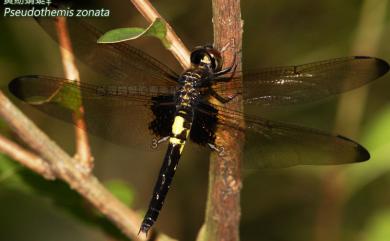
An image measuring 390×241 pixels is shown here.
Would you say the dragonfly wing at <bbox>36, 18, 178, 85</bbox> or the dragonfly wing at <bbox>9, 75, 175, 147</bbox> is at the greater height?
the dragonfly wing at <bbox>36, 18, 178, 85</bbox>

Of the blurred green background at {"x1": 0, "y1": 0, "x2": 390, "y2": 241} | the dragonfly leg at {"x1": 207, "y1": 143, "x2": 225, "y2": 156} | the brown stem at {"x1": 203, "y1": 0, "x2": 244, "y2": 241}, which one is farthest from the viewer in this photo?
the blurred green background at {"x1": 0, "y1": 0, "x2": 390, "y2": 241}

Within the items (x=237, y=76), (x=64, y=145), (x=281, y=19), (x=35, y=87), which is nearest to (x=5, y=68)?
(x=64, y=145)

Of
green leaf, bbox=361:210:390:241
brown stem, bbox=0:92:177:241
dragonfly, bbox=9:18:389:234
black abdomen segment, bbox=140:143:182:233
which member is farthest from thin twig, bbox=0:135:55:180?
green leaf, bbox=361:210:390:241

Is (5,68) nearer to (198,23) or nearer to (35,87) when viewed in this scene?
(198,23)

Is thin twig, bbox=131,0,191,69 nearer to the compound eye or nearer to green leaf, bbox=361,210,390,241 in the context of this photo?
the compound eye

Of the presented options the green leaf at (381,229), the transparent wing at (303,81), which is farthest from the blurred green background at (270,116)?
the transparent wing at (303,81)

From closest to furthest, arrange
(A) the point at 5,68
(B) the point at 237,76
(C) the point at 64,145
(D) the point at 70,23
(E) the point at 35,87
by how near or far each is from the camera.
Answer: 1. (B) the point at 237,76
2. (E) the point at 35,87
3. (D) the point at 70,23
4. (A) the point at 5,68
5. (C) the point at 64,145

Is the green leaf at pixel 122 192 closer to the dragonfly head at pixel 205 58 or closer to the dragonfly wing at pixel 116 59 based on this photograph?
the dragonfly wing at pixel 116 59
